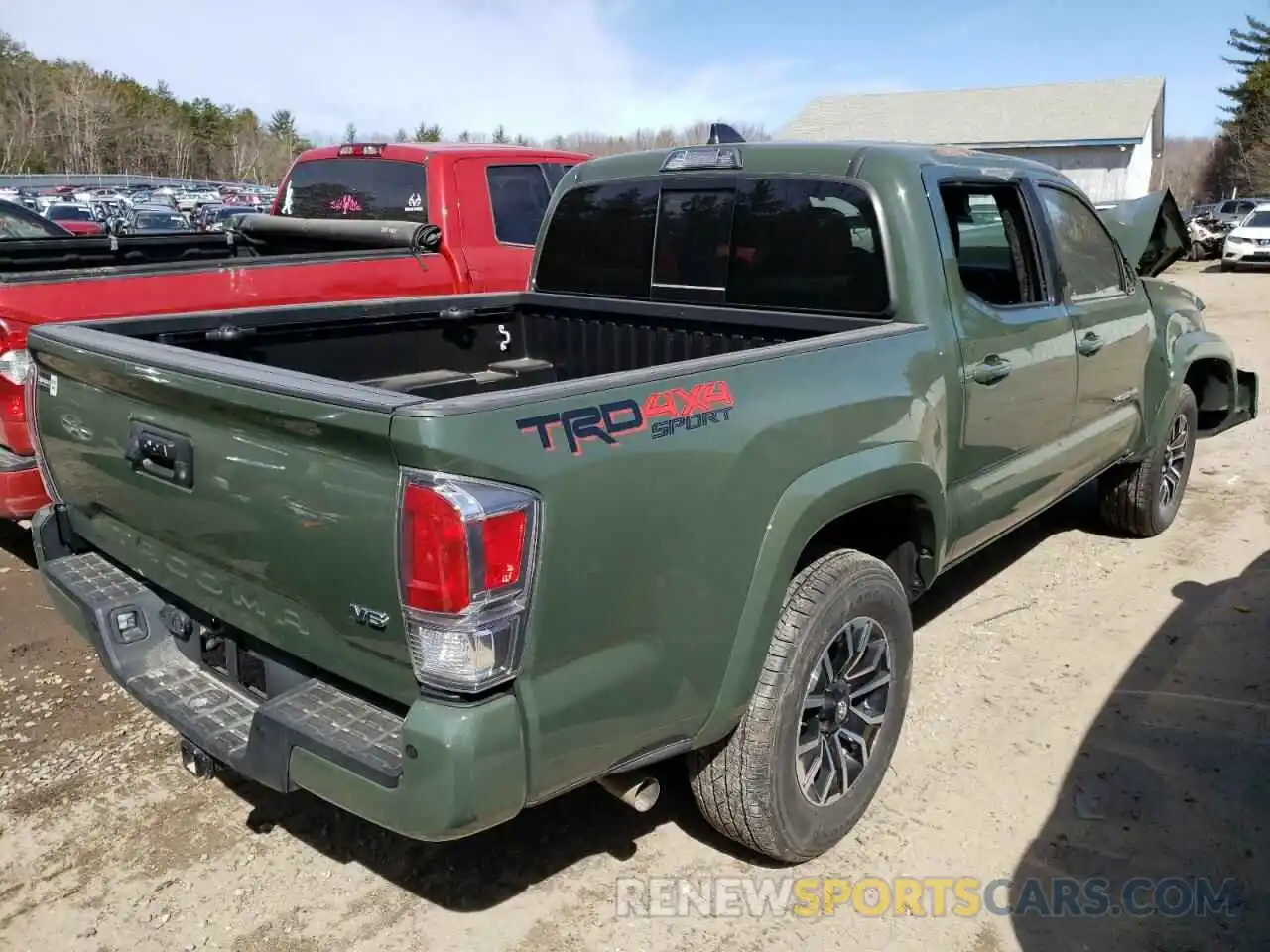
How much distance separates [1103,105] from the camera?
42.5 meters

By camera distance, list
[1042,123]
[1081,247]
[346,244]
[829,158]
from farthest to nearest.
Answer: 1. [1042,123]
2. [346,244]
3. [1081,247]
4. [829,158]

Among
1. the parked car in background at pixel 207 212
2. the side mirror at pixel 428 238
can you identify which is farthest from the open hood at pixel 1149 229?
the parked car in background at pixel 207 212

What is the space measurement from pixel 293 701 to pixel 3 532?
4223 mm

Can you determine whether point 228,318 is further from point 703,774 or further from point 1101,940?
point 1101,940

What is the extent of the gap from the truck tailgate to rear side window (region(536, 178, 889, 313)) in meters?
1.92

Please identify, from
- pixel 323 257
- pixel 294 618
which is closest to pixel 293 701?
pixel 294 618

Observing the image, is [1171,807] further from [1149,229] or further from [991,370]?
[1149,229]

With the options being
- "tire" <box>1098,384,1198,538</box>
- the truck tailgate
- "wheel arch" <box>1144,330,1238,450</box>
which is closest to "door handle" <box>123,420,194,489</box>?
the truck tailgate

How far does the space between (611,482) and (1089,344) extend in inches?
114

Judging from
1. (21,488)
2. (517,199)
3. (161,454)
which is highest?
(517,199)

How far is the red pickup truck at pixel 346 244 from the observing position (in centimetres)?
515

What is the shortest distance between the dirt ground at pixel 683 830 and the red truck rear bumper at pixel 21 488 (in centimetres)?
60

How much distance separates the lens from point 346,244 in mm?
6895
